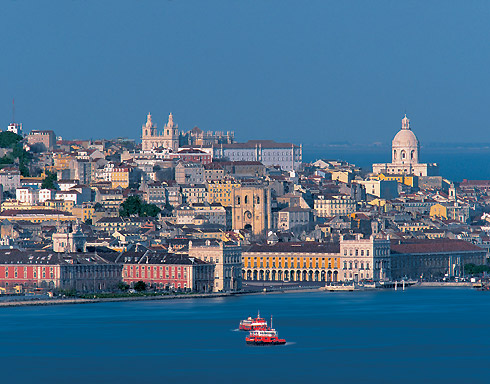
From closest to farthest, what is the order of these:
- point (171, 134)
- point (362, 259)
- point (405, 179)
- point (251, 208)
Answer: point (362, 259)
point (251, 208)
point (405, 179)
point (171, 134)

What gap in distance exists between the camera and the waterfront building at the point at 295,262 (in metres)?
87.2

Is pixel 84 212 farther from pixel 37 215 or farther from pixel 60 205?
pixel 37 215

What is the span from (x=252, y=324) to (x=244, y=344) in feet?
7.57

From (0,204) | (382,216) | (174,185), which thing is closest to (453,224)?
(382,216)

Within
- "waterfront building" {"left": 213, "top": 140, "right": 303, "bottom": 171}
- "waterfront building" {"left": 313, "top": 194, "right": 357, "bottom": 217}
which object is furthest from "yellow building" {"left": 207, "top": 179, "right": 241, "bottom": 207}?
"waterfront building" {"left": 213, "top": 140, "right": 303, "bottom": 171}

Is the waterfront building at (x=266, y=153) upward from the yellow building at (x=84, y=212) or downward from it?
upward

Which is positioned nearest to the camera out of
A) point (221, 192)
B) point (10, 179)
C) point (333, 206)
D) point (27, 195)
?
point (27, 195)

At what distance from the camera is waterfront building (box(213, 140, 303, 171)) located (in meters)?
132

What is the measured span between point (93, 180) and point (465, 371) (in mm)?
64332

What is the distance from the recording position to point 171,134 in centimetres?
13312

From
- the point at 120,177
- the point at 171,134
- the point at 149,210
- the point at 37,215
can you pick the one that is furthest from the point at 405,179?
the point at 37,215

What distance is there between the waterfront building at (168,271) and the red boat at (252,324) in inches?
570

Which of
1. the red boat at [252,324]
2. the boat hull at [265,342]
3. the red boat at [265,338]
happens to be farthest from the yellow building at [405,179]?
the boat hull at [265,342]

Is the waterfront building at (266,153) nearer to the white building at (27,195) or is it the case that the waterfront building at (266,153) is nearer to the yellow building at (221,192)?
the yellow building at (221,192)
